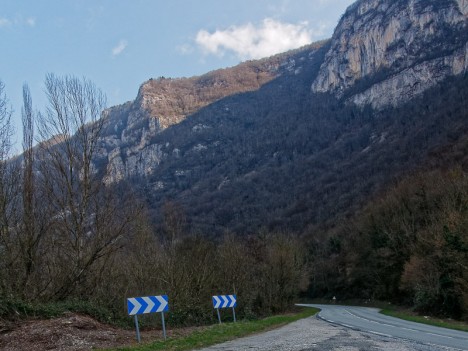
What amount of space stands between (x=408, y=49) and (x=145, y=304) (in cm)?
18280

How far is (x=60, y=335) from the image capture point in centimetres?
1285

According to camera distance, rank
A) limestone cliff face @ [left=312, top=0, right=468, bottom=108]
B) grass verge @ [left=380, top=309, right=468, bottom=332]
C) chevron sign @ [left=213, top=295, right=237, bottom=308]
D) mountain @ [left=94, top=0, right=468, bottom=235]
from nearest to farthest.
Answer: chevron sign @ [left=213, top=295, right=237, bottom=308] < grass verge @ [left=380, top=309, right=468, bottom=332] < mountain @ [left=94, top=0, right=468, bottom=235] < limestone cliff face @ [left=312, top=0, right=468, bottom=108]

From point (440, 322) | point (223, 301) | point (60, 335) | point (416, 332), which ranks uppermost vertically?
point (60, 335)

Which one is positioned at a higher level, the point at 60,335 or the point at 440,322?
the point at 60,335

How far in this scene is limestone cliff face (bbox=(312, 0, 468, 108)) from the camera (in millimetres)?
157750

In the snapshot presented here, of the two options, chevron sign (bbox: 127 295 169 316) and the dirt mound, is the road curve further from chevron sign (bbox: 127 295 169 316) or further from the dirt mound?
the dirt mound

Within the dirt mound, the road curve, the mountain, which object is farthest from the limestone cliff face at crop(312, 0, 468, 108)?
the dirt mound

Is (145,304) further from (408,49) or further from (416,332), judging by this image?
(408,49)

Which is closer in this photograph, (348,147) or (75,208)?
(75,208)

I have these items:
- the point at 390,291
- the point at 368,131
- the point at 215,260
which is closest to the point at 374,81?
the point at 368,131

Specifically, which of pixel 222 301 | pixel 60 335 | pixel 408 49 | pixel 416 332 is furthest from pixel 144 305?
pixel 408 49

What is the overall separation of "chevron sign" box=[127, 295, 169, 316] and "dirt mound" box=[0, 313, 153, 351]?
3.15 ft

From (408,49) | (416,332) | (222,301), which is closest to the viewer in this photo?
(416,332)

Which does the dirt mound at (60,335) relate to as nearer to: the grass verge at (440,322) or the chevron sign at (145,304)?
the chevron sign at (145,304)
